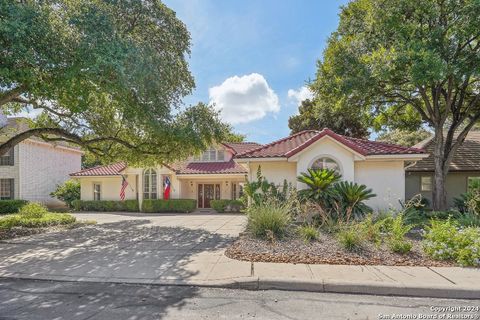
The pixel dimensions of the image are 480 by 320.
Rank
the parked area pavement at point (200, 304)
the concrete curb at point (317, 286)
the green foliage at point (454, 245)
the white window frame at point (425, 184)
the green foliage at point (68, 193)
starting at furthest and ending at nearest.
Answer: the green foliage at point (68, 193), the white window frame at point (425, 184), the green foliage at point (454, 245), the concrete curb at point (317, 286), the parked area pavement at point (200, 304)

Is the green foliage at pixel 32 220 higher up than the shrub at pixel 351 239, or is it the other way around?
the shrub at pixel 351 239

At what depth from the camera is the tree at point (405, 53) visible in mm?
11625

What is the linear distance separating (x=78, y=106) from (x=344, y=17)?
1301 centimetres

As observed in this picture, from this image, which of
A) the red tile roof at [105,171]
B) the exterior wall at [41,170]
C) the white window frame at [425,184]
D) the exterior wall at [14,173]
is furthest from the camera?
the exterior wall at [41,170]

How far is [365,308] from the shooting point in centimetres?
473

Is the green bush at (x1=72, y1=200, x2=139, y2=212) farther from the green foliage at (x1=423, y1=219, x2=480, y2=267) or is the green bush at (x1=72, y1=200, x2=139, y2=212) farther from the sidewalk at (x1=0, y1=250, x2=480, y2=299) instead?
the green foliage at (x1=423, y1=219, x2=480, y2=267)

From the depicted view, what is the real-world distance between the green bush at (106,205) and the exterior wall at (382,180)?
17.0m

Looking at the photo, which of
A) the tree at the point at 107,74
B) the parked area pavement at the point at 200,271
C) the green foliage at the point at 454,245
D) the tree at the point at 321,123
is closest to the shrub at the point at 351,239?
the parked area pavement at the point at 200,271

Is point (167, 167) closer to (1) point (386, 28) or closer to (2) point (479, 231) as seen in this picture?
(1) point (386, 28)

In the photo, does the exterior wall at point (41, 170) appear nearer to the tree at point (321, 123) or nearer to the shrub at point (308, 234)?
the tree at point (321, 123)

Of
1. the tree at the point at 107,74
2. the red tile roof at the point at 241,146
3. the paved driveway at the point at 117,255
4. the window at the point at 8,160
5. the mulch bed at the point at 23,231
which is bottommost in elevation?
the mulch bed at the point at 23,231

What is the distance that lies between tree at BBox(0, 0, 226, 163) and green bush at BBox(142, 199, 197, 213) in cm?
786

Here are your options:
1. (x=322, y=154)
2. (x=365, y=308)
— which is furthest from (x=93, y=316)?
(x=322, y=154)

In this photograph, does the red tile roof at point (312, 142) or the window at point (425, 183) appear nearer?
the red tile roof at point (312, 142)
